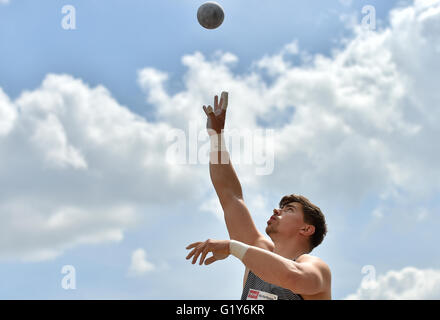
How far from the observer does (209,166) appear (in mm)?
8398

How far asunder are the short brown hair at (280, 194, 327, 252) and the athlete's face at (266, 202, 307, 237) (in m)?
0.08

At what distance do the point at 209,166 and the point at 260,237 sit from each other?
129 centimetres

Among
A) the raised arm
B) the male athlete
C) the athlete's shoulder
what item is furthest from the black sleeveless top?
the raised arm

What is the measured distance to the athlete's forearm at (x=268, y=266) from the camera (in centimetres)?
580

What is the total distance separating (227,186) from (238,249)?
90.7 inches

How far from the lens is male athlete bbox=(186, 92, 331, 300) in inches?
230

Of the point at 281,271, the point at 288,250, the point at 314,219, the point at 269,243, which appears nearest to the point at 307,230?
the point at 314,219

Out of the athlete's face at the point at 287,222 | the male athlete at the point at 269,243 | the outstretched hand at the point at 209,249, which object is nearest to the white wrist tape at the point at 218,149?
the male athlete at the point at 269,243

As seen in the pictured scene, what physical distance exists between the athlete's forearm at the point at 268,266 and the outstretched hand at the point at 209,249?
234 millimetres

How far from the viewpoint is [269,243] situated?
777 cm

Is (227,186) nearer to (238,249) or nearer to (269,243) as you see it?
(269,243)

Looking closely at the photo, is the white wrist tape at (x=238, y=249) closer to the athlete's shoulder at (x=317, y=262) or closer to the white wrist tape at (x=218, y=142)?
the athlete's shoulder at (x=317, y=262)

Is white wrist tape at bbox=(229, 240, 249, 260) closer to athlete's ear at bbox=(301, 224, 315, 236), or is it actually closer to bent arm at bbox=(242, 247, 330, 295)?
bent arm at bbox=(242, 247, 330, 295)
